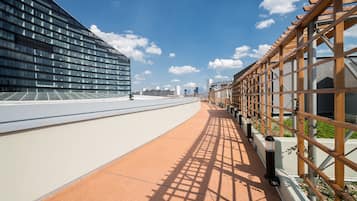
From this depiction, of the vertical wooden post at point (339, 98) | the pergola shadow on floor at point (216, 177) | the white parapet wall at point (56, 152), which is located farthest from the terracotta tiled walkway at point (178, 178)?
the vertical wooden post at point (339, 98)

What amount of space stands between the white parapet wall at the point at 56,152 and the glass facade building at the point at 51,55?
618 inches

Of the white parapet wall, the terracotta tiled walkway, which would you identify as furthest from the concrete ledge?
the terracotta tiled walkway

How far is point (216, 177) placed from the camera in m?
2.44

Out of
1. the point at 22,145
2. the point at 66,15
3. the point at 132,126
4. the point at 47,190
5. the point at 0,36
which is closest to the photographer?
the point at 22,145

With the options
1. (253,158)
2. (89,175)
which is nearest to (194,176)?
(253,158)

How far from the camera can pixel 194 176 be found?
8.16ft

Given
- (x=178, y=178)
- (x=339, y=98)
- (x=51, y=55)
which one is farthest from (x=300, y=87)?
(x=51, y=55)

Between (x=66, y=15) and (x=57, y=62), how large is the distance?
807 centimetres

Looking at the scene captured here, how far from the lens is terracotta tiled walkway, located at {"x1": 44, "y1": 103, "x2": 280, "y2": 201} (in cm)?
204

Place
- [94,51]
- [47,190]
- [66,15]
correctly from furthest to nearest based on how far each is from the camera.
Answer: [94,51] < [66,15] < [47,190]

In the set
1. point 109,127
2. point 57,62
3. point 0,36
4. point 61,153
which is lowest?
point 61,153

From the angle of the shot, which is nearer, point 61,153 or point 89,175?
point 61,153

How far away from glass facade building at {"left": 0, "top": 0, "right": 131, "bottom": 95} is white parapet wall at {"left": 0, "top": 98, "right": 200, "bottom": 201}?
15.7 meters

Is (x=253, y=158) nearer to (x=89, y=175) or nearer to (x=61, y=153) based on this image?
(x=89, y=175)
